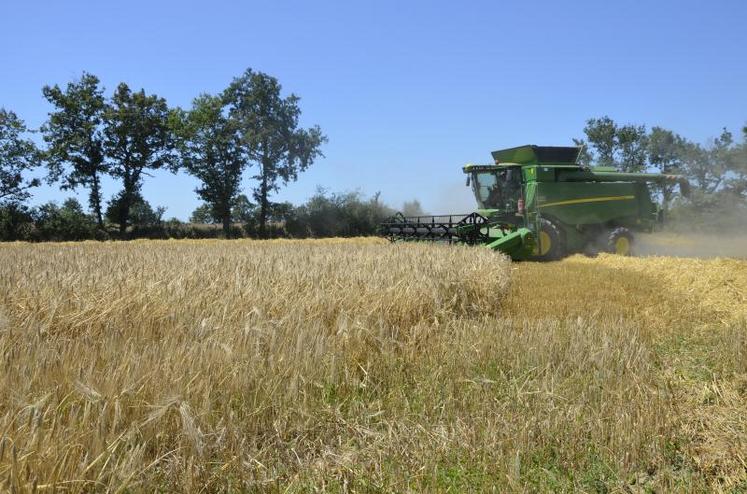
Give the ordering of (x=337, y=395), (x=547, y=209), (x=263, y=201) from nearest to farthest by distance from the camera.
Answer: (x=337, y=395) < (x=547, y=209) < (x=263, y=201)

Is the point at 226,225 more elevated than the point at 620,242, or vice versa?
the point at 226,225

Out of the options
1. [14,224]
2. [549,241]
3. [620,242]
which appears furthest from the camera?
[14,224]

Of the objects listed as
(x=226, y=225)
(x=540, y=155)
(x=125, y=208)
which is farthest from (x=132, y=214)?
(x=540, y=155)

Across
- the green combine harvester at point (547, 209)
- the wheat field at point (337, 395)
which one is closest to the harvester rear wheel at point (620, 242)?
the green combine harvester at point (547, 209)

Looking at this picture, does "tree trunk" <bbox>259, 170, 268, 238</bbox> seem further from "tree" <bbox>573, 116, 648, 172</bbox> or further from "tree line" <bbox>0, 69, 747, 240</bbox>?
"tree" <bbox>573, 116, 648, 172</bbox>

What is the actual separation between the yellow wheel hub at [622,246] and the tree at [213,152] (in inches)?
821

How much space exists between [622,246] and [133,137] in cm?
2488

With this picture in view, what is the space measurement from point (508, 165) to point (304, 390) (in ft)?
41.4

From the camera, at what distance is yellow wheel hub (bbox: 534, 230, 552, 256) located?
13726mm

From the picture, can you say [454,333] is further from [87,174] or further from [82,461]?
[87,174]

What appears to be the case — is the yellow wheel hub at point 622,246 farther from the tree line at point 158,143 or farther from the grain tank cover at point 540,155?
the tree line at point 158,143

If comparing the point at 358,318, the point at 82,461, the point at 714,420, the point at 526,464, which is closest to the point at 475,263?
the point at 358,318

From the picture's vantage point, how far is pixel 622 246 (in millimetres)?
15102

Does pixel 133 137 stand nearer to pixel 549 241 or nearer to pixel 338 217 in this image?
pixel 338 217
